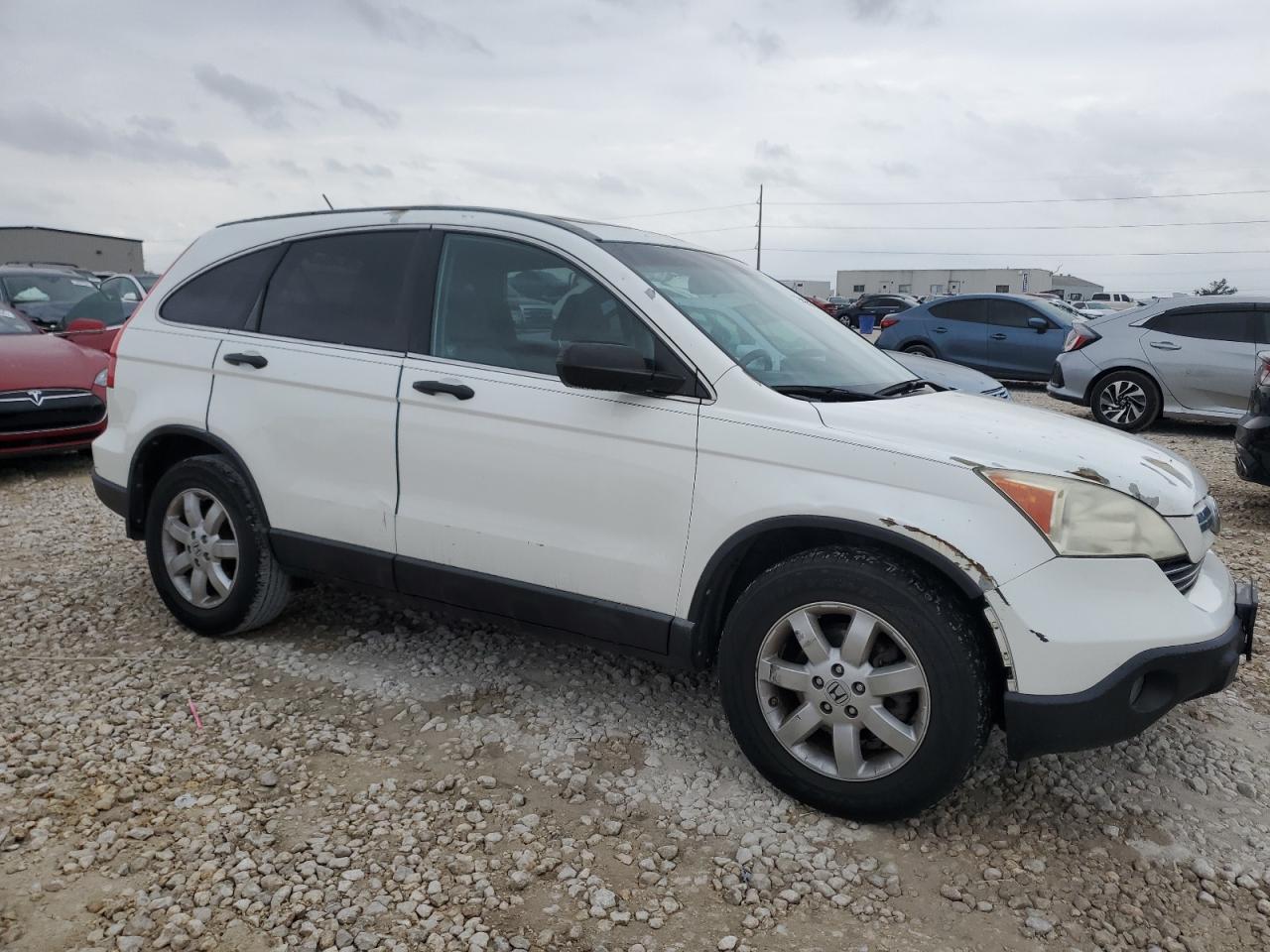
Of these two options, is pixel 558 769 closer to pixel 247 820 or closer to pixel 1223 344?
pixel 247 820

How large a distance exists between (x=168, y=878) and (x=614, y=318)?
2.10 meters

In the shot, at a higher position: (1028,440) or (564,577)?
(1028,440)

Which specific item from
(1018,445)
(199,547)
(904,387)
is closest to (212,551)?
Result: (199,547)

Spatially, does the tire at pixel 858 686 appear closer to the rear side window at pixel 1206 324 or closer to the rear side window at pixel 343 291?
the rear side window at pixel 343 291

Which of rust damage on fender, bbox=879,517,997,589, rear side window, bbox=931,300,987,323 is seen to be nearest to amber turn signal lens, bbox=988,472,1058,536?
rust damage on fender, bbox=879,517,997,589

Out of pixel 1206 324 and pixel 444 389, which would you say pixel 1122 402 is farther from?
pixel 444 389

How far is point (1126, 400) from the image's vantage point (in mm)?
10289

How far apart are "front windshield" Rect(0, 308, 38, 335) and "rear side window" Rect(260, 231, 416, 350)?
550 cm

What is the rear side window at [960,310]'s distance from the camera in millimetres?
13898

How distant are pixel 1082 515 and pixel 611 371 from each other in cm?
140

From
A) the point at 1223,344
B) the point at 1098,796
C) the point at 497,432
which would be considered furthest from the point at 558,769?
the point at 1223,344

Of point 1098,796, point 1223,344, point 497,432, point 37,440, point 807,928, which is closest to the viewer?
point 807,928

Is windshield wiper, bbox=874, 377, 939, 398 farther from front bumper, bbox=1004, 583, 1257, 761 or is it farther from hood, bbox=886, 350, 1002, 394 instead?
hood, bbox=886, 350, 1002, 394

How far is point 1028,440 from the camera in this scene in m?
2.80
